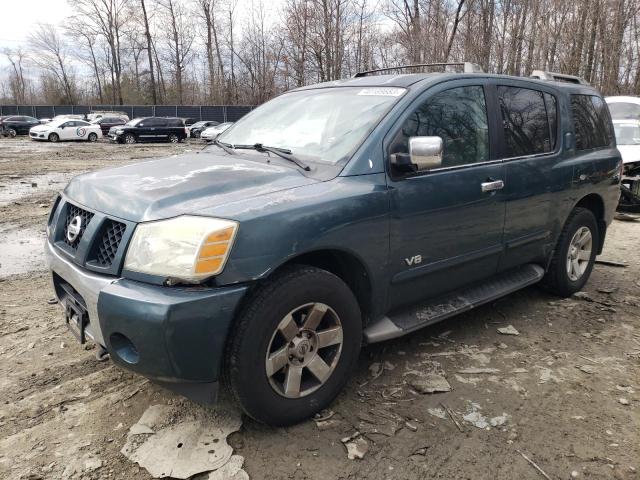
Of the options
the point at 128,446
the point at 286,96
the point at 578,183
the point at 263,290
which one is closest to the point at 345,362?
the point at 263,290

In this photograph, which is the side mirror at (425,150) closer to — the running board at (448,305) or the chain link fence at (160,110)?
the running board at (448,305)

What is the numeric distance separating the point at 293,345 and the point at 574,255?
3.21 m

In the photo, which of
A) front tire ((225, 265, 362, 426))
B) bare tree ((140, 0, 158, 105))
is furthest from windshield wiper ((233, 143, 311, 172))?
bare tree ((140, 0, 158, 105))

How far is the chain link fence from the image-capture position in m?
45.8

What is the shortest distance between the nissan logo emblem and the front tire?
3.48 feet

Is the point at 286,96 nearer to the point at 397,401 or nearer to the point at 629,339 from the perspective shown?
the point at 397,401

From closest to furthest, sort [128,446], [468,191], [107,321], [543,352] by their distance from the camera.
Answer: [107,321]
[128,446]
[468,191]
[543,352]

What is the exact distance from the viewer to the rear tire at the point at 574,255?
4.44 meters

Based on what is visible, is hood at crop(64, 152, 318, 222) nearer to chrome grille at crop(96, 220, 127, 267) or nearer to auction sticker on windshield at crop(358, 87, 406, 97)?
chrome grille at crop(96, 220, 127, 267)

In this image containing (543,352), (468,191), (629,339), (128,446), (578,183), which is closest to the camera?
(128,446)

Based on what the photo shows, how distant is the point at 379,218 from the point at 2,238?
5.90 m

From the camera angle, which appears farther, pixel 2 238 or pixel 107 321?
pixel 2 238

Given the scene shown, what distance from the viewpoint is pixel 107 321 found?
7.69ft

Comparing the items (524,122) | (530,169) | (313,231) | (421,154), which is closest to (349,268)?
(313,231)
